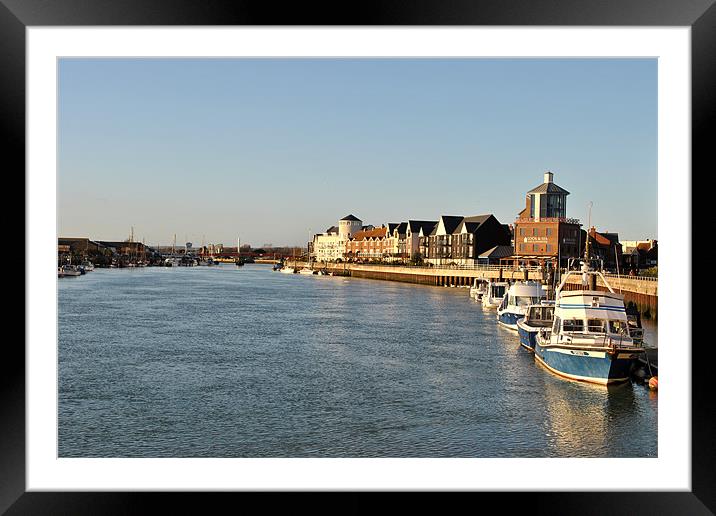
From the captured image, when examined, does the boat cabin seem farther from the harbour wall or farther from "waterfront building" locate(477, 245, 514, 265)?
"waterfront building" locate(477, 245, 514, 265)

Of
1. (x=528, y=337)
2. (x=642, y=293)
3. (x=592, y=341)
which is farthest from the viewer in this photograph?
(x=642, y=293)

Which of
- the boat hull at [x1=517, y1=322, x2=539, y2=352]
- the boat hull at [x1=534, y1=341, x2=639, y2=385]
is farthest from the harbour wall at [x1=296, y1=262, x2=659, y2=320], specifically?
the boat hull at [x1=534, y1=341, x2=639, y2=385]

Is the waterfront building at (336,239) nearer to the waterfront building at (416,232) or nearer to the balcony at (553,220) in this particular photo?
the waterfront building at (416,232)

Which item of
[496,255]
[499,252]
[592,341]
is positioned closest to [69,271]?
[496,255]

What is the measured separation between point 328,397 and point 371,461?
17.8ft

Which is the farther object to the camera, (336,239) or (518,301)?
(336,239)

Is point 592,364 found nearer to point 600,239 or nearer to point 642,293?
point 642,293

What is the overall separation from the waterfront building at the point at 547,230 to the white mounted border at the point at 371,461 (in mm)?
26934

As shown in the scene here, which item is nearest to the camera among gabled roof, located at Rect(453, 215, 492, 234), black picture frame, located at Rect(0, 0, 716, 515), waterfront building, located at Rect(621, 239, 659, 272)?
black picture frame, located at Rect(0, 0, 716, 515)

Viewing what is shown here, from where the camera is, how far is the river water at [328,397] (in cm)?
648

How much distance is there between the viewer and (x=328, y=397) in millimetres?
8484

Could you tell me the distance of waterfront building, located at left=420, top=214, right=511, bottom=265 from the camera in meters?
39.4

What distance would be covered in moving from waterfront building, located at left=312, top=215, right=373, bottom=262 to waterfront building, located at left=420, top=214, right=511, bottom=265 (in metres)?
18.1
